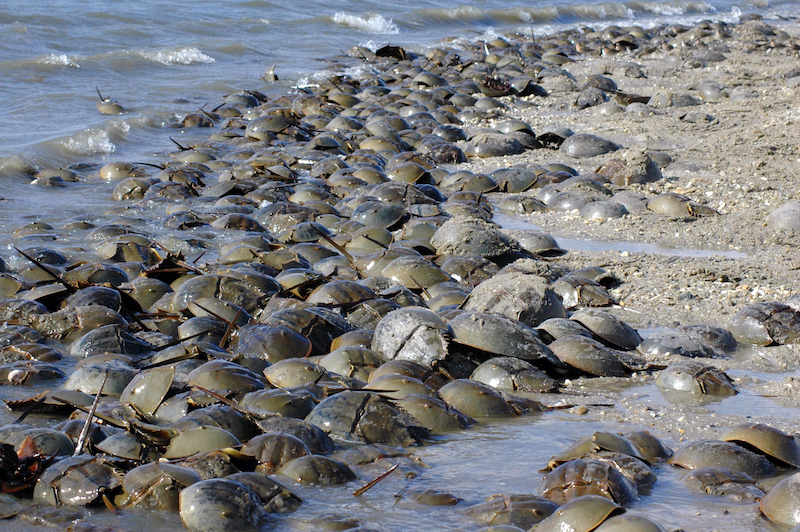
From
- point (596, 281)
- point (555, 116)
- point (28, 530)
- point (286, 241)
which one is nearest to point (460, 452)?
point (28, 530)

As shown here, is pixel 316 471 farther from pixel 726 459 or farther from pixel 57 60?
pixel 57 60

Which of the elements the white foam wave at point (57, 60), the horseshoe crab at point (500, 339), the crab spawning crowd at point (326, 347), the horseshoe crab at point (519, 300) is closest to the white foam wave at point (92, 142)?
the crab spawning crowd at point (326, 347)

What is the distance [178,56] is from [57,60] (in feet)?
5.98

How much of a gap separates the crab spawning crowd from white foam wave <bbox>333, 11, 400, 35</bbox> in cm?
975

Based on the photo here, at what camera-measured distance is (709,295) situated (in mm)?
3898

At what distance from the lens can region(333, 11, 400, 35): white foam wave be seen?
15500mm

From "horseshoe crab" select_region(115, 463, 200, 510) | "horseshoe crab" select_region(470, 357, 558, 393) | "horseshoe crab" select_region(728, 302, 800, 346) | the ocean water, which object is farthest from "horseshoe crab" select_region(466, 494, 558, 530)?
the ocean water

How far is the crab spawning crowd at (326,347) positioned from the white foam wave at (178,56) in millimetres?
5023

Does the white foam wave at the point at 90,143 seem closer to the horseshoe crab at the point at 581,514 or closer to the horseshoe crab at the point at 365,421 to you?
the horseshoe crab at the point at 365,421

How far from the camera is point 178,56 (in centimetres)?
1120

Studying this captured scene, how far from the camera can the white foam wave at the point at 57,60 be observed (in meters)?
9.76

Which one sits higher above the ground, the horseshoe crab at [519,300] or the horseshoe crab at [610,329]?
the horseshoe crab at [519,300]

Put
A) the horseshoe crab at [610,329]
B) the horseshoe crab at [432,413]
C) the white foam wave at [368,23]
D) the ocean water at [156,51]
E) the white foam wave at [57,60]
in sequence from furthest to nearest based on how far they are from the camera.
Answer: the white foam wave at [368,23] < the white foam wave at [57,60] < the ocean water at [156,51] < the horseshoe crab at [610,329] < the horseshoe crab at [432,413]

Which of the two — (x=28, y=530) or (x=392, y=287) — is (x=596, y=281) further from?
(x=28, y=530)
